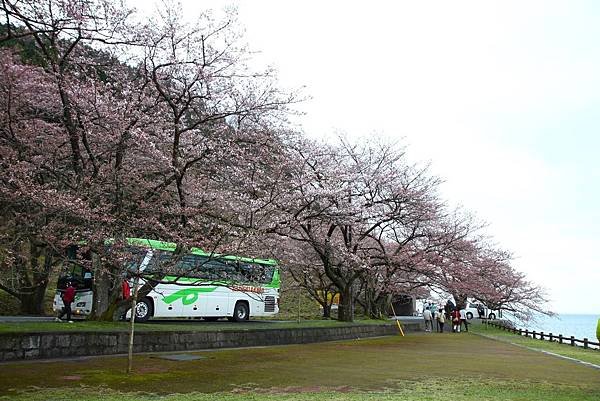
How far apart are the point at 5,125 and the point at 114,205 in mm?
3009

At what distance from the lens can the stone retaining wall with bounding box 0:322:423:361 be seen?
10.4 metres

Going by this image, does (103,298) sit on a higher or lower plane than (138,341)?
higher

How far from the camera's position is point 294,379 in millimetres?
9359

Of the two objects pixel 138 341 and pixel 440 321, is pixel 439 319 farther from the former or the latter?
pixel 138 341

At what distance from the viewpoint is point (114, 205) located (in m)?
13.3

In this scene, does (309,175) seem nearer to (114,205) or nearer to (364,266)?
(364,266)

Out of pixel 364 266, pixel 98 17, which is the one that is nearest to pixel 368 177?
pixel 364 266

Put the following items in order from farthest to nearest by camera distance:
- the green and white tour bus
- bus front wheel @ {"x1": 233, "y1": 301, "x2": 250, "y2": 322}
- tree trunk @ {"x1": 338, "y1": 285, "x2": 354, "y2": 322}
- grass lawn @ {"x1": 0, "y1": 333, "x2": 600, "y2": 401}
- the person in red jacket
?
tree trunk @ {"x1": 338, "y1": 285, "x2": 354, "y2": 322}
bus front wheel @ {"x1": 233, "y1": 301, "x2": 250, "y2": 322}
the person in red jacket
the green and white tour bus
grass lawn @ {"x1": 0, "y1": 333, "x2": 600, "y2": 401}

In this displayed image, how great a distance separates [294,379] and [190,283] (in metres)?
5.85

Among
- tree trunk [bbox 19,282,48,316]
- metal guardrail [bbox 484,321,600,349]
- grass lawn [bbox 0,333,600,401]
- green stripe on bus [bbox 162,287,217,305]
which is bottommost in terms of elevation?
metal guardrail [bbox 484,321,600,349]

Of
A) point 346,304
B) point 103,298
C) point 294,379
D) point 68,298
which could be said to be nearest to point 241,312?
point 346,304

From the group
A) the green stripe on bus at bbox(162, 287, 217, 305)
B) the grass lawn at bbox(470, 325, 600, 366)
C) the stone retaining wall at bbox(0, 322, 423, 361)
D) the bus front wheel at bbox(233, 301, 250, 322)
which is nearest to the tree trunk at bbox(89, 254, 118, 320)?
the stone retaining wall at bbox(0, 322, 423, 361)

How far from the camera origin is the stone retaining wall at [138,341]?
10.4m

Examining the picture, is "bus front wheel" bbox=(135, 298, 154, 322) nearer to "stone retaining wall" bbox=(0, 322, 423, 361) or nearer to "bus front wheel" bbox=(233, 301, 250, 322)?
"bus front wheel" bbox=(233, 301, 250, 322)
